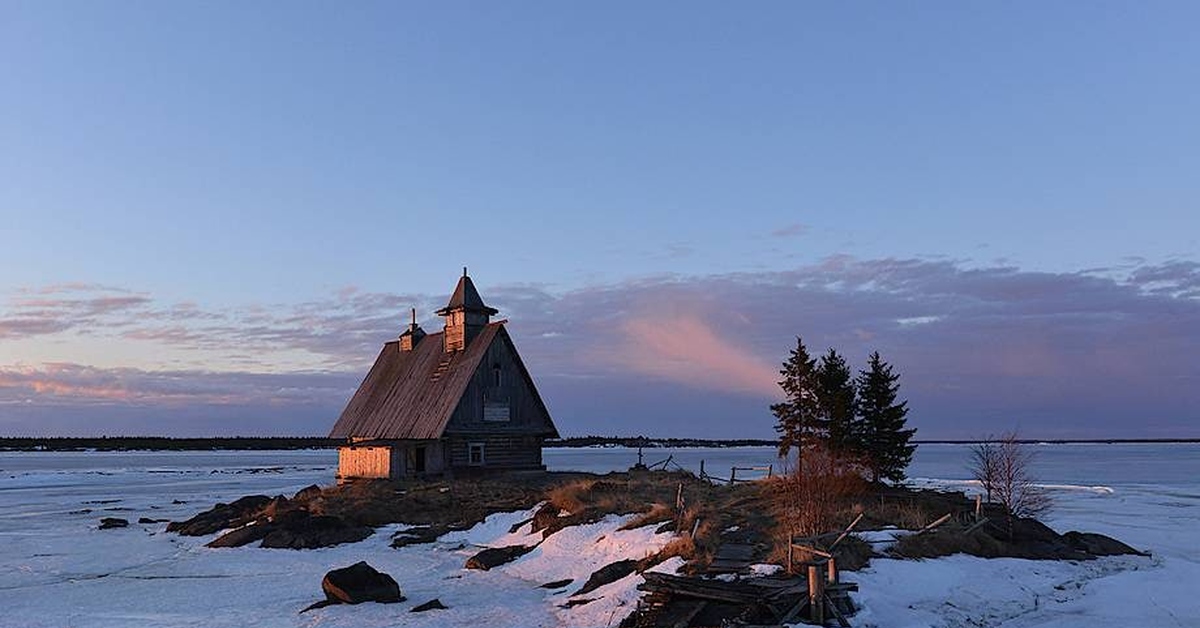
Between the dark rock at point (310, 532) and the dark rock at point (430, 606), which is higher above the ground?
the dark rock at point (310, 532)

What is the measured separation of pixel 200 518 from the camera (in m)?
42.8

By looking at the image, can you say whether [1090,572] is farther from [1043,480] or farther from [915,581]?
[1043,480]

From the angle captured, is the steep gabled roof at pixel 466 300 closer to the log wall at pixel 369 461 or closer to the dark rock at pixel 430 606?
the log wall at pixel 369 461

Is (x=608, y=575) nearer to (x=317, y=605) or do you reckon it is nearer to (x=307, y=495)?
(x=317, y=605)

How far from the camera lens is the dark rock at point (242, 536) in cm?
3653

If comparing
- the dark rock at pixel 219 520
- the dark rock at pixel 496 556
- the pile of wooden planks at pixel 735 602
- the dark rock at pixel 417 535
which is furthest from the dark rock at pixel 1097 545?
the dark rock at pixel 219 520

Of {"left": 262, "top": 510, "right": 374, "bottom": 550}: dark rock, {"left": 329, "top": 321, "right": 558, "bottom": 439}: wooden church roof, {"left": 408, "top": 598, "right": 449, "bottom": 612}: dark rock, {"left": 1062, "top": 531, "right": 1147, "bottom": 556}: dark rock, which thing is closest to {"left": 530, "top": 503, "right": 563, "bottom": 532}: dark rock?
{"left": 262, "top": 510, "right": 374, "bottom": 550}: dark rock

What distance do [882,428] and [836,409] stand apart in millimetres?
1825

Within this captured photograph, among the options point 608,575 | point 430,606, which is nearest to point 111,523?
point 430,606

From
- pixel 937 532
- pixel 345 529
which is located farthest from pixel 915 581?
pixel 345 529

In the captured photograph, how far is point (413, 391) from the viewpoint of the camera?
5191cm

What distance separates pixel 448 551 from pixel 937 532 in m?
15.9


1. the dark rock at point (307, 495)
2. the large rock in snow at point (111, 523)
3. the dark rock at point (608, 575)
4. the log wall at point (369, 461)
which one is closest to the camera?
the dark rock at point (608, 575)

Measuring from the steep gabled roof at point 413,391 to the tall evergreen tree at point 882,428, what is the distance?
1891 cm
